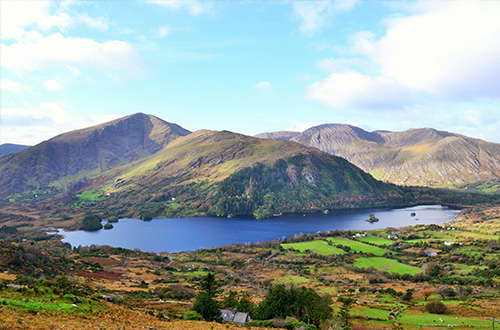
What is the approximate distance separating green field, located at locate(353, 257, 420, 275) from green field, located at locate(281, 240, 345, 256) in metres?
15.5

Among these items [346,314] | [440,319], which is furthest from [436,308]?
[346,314]

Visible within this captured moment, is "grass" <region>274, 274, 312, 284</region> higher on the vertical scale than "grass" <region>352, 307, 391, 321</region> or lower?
lower

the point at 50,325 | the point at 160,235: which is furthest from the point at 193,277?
the point at 160,235

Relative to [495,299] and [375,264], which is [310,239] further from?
[495,299]

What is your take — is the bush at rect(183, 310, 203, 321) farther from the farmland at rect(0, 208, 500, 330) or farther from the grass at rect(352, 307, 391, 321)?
the grass at rect(352, 307, 391, 321)

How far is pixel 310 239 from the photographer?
491ft

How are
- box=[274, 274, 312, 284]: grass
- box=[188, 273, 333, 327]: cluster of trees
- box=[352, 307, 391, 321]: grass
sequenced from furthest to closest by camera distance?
box=[274, 274, 312, 284]: grass < box=[352, 307, 391, 321]: grass < box=[188, 273, 333, 327]: cluster of trees

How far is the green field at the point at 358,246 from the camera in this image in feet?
407

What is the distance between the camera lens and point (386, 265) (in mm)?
100250

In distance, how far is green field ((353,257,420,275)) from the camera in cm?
9394

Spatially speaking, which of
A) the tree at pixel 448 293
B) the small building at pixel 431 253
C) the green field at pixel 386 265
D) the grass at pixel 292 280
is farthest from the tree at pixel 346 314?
the small building at pixel 431 253

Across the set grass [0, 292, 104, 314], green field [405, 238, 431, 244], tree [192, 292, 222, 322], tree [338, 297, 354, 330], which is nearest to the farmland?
grass [0, 292, 104, 314]

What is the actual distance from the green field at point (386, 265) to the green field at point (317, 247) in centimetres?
1555

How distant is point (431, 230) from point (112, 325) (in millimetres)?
170173
